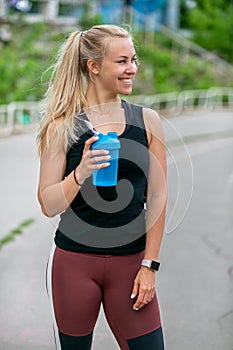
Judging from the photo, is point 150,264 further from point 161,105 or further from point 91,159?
point 161,105

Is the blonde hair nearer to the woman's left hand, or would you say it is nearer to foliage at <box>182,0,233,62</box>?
Result: the woman's left hand

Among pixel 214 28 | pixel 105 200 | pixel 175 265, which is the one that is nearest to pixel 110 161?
pixel 105 200

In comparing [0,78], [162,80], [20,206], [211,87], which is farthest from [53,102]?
[211,87]

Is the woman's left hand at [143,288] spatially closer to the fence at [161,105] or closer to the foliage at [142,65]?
the fence at [161,105]

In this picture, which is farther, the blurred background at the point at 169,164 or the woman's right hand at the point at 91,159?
the blurred background at the point at 169,164

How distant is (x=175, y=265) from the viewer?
25.7 feet

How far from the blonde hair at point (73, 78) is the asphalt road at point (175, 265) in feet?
1.45

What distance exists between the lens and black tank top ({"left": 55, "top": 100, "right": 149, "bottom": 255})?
3.12 meters

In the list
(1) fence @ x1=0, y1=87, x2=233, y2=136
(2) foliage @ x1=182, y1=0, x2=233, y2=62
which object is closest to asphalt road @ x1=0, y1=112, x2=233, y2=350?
(1) fence @ x1=0, y1=87, x2=233, y2=136

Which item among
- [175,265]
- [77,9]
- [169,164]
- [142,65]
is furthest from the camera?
[77,9]

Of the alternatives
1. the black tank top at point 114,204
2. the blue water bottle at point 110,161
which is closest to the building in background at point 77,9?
the black tank top at point 114,204

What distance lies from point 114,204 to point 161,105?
2438 cm

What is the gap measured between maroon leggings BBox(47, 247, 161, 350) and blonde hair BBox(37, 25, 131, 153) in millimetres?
457

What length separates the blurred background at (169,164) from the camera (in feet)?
18.2
